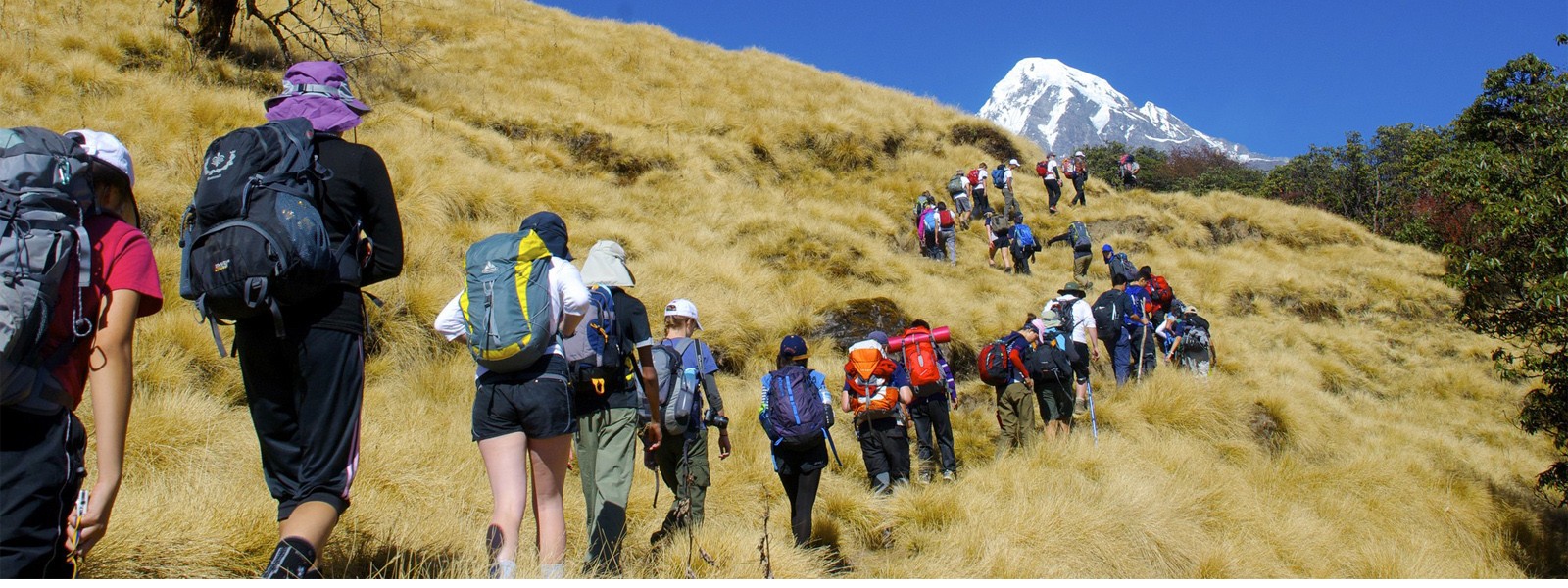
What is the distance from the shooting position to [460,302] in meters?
3.20

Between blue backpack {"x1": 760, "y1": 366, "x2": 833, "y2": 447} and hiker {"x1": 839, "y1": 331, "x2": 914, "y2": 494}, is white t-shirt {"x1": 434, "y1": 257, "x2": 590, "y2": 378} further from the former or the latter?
hiker {"x1": 839, "y1": 331, "x2": 914, "y2": 494}

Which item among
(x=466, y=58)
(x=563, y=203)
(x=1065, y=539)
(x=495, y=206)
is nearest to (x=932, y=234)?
(x=563, y=203)

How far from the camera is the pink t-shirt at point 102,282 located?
6.46ft

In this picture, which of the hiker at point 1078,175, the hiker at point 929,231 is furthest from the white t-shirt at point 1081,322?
the hiker at point 1078,175

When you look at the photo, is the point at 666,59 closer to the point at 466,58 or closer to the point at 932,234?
the point at 466,58

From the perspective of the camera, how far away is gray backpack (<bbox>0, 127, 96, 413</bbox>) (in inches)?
71.0

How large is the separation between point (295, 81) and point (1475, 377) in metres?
20.3

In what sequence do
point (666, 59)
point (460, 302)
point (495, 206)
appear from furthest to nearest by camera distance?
point (666, 59) → point (495, 206) → point (460, 302)

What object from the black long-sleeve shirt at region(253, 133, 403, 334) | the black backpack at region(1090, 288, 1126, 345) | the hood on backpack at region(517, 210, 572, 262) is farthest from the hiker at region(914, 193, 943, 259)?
the black long-sleeve shirt at region(253, 133, 403, 334)

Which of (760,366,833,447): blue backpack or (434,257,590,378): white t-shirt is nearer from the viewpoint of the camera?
(434,257,590,378): white t-shirt

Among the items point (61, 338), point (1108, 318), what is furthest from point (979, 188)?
point (61, 338)

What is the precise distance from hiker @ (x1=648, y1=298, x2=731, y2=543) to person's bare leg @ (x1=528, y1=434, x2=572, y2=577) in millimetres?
1651

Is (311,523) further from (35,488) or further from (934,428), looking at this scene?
(934,428)

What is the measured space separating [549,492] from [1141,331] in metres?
10.2
